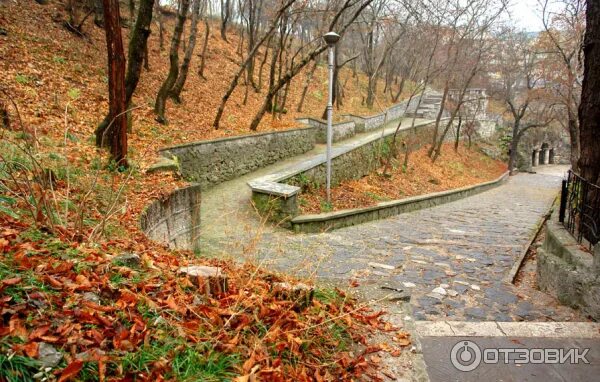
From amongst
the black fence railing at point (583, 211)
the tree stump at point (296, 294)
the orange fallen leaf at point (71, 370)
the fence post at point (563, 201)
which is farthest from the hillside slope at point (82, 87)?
the fence post at point (563, 201)

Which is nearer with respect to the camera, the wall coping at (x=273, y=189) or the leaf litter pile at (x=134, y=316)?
the leaf litter pile at (x=134, y=316)

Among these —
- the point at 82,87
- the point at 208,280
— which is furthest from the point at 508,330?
the point at 82,87

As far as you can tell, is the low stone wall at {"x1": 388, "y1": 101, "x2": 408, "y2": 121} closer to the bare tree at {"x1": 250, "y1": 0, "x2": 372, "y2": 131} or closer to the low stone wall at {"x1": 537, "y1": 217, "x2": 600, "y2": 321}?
the bare tree at {"x1": 250, "y1": 0, "x2": 372, "y2": 131}

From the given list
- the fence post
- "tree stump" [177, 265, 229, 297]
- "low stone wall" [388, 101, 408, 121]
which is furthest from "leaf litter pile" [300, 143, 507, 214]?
"tree stump" [177, 265, 229, 297]

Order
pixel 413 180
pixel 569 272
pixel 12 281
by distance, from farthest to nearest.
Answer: pixel 413 180, pixel 569 272, pixel 12 281

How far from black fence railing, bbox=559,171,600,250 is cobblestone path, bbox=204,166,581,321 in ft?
3.19

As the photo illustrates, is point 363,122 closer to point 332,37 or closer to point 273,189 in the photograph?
point 332,37

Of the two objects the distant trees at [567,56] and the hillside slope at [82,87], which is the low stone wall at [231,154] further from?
the distant trees at [567,56]

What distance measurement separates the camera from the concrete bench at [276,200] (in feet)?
26.7

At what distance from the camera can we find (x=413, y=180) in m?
17.7

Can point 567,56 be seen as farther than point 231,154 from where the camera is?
Yes

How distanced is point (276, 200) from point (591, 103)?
5.72 m

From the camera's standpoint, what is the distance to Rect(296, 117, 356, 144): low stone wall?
16.8 metres

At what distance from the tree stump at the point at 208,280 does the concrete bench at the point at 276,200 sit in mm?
5081
